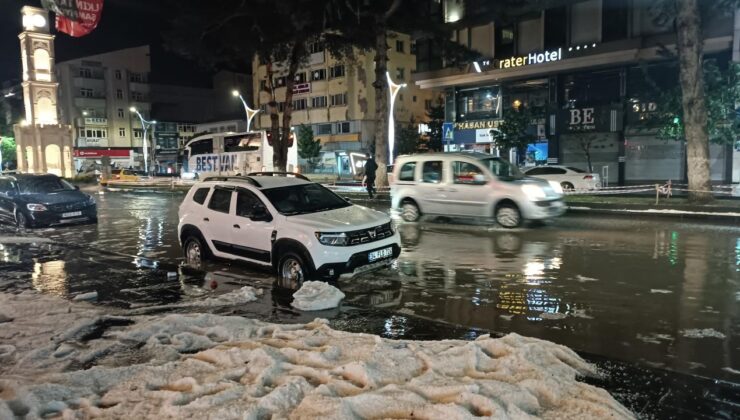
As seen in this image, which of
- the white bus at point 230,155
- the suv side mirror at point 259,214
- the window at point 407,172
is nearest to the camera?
the suv side mirror at point 259,214

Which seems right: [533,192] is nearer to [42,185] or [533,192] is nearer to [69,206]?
[69,206]

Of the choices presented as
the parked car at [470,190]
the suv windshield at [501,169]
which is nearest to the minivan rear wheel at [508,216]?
the parked car at [470,190]

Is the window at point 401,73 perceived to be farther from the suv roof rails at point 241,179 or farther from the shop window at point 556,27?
the suv roof rails at point 241,179

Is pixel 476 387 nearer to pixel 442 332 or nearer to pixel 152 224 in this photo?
pixel 442 332

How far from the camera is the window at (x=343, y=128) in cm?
6009

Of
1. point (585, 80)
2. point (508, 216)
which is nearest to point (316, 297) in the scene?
point (508, 216)

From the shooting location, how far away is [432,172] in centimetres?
1593

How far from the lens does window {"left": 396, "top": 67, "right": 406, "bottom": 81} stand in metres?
61.2

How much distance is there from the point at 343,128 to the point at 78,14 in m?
43.7

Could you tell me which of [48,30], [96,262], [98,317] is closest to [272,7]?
[96,262]

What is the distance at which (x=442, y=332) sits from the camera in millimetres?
6285

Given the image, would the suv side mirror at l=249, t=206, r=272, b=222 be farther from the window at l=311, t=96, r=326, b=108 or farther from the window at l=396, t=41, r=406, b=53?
the window at l=396, t=41, r=406, b=53

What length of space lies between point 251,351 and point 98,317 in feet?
9.44

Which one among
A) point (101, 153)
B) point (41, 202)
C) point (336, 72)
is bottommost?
point (41, 202)
